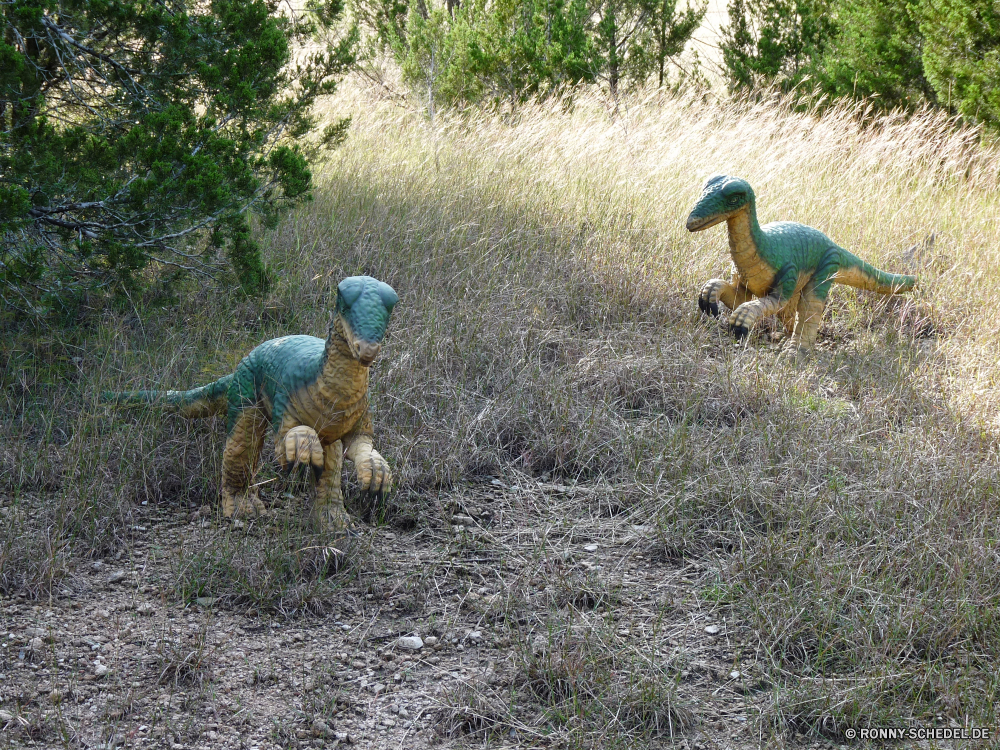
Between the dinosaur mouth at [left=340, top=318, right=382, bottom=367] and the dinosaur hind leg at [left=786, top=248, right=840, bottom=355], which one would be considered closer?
the dinosaur mouth at [left=340, top=318, right=382, bottom=367]

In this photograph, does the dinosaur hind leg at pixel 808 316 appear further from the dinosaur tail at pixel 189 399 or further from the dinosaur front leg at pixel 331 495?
the dinosaur tail at pixel 189 399

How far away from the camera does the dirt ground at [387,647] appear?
8.07 ft

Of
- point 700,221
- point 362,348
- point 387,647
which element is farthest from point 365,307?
point 700,221

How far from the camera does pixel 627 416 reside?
4234 mm

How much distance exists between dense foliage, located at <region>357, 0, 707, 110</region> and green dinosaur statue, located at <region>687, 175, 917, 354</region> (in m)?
4.76

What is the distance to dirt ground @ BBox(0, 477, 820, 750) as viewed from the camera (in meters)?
2.46

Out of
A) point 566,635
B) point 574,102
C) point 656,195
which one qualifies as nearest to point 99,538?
point 566,635

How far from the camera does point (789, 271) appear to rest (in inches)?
191

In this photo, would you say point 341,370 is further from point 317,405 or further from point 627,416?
point 627,416

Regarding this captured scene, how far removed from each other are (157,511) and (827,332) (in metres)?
3.69

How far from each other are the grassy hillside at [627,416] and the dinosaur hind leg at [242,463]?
20 cm

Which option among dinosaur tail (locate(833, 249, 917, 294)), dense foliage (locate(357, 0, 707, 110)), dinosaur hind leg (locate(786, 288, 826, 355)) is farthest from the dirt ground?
dense foliage (locate(357, 0, 707, 110))

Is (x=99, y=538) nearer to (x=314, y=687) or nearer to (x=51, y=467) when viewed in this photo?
(x=51, y=467)

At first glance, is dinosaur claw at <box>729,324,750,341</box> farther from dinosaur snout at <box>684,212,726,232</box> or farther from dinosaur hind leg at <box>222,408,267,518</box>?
dinosaur hind leg at <box>222,408,267,518</box>
